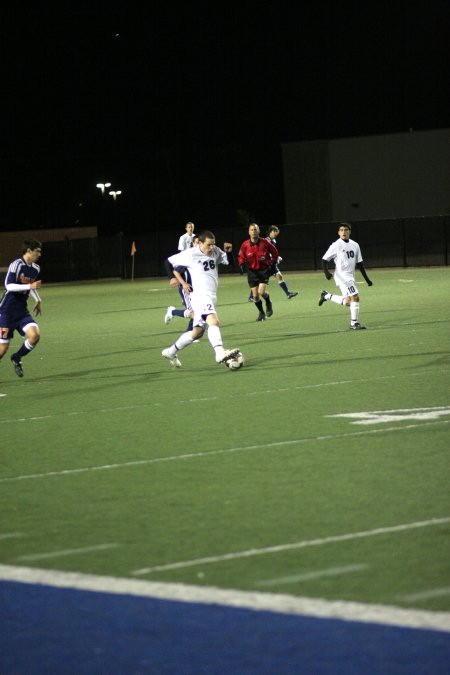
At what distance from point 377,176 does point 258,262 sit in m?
47.6

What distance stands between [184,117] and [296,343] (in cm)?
6873

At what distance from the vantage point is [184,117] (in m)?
88.6

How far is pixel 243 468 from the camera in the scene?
985 cm

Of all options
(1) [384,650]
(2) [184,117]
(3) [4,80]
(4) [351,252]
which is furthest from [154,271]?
(1) [384,650]

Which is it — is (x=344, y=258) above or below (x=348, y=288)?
above

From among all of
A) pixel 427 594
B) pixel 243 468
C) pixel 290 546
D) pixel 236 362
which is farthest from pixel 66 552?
pixel 236 362

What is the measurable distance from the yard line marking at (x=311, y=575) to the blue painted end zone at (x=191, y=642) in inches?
19.1

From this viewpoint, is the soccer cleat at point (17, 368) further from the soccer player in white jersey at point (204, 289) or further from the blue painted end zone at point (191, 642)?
the blue painted end zone at point (191, 642)

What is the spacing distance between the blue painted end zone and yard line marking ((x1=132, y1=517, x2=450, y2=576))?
64cm

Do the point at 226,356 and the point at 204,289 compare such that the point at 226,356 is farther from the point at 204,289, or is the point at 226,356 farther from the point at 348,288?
the point at 348,288

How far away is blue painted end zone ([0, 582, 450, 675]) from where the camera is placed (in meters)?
5.11

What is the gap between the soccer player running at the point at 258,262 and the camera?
2872 cm

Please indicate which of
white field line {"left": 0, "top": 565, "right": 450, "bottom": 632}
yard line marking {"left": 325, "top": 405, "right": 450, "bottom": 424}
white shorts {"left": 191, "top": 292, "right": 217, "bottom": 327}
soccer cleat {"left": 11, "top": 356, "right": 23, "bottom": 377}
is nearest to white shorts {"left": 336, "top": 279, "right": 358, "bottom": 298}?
white shorts {"left": 191, "top": 292, "right": 217, "bottom": 327}

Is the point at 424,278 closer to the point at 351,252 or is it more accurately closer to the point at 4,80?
the point at 351,252
